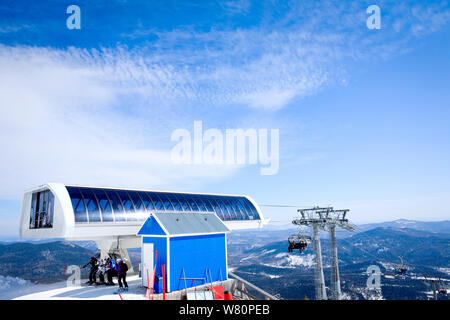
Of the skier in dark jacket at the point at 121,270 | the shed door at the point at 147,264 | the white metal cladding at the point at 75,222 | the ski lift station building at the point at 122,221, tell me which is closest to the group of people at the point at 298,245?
the ski lift station building at the point at 122,221

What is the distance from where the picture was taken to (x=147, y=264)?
62.6 feet

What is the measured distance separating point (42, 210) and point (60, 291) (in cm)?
848

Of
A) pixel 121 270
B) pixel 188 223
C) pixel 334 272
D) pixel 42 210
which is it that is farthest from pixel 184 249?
pixel 334 272

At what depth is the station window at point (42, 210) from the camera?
23906mm

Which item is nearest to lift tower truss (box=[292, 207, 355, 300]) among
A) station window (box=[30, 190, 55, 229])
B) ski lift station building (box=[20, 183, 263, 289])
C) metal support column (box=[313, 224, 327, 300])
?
metal support column (box=[313, 224, 327, 300])

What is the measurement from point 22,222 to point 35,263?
148m

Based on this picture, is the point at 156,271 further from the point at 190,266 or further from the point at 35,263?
the point at 35,263

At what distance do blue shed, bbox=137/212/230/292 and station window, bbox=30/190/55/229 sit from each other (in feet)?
31.0

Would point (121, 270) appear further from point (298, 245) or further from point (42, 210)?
point (298, 245)

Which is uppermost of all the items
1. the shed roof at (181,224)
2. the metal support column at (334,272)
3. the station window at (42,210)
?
the station window at (42,210)

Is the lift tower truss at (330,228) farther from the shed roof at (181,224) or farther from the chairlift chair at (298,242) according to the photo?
the shed roof at (181,224)

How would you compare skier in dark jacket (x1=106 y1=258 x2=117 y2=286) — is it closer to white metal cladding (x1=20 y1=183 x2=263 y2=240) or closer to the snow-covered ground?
the snow-covered ground

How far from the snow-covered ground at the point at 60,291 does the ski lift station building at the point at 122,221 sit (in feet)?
9.50
